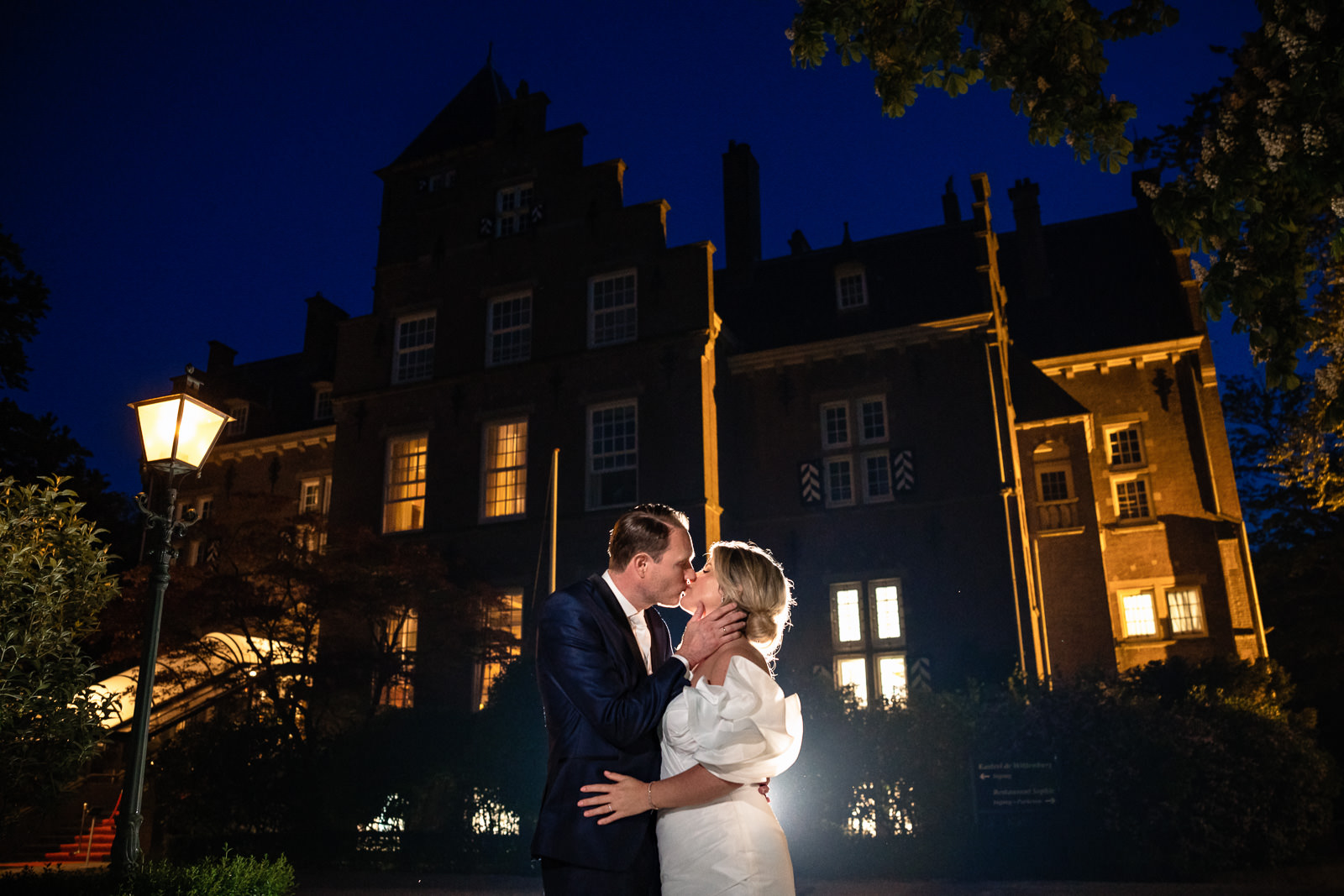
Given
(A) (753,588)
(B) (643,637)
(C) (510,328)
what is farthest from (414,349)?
(A) (753,588)

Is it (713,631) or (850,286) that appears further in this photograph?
(850,286)

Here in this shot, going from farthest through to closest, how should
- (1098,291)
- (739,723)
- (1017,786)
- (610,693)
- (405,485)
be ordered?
(1098,291), (405,485), (1017,786), (610,693), (739,723)

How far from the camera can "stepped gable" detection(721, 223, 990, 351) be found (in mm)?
23141

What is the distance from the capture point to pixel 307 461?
28547mm

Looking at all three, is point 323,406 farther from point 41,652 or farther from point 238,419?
point 41,652

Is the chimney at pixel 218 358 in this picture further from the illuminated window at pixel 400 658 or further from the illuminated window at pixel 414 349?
the illuminated window at pixel 400 658

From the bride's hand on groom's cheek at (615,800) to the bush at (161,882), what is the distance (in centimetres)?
534

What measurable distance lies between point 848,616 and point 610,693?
18.5 metres

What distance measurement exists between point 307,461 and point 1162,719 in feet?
75.9

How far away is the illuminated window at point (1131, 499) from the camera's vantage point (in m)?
25.5

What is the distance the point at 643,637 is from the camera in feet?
14.1

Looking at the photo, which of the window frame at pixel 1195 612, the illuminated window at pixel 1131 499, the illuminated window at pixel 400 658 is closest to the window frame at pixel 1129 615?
the window frame at pixel 1195 612

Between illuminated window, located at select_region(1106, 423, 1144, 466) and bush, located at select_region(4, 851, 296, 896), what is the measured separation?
2330 cm

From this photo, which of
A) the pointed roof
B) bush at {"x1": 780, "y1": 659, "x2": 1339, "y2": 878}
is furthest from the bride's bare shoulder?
the pointed roof
